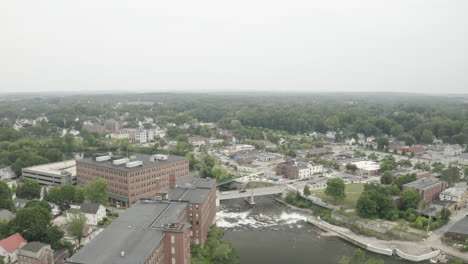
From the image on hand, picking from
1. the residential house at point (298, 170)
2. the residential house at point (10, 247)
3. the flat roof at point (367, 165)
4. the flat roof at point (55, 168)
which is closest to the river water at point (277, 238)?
the residential house at point (298, 170)

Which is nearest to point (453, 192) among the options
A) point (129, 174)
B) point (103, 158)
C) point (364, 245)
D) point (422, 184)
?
point (422, 184)

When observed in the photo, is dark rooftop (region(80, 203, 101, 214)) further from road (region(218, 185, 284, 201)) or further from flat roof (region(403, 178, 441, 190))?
flat roof (region(403, 178, 441, 190))

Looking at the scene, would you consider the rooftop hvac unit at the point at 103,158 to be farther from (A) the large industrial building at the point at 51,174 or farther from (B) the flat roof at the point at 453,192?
(B) the flat roof at the point at 453,192

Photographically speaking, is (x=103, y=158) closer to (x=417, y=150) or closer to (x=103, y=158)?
(x=103, y=158)

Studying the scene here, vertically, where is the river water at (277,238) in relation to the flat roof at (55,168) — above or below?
below

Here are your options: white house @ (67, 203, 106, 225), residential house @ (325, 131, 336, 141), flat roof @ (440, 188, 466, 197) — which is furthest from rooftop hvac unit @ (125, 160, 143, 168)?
residential house @ (325, 131, 336, 141)
